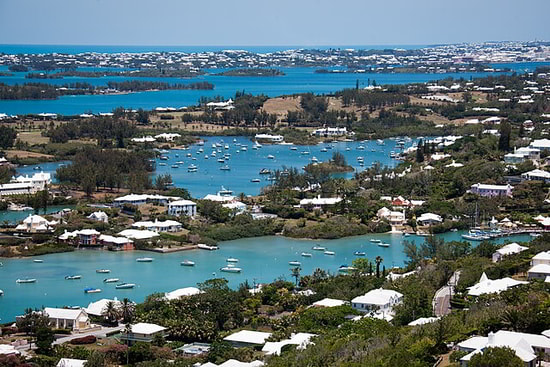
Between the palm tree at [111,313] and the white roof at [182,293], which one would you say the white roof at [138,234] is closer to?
the white roof at [182,293]

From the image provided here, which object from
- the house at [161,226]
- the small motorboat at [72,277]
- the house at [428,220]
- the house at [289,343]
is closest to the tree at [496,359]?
the house at [289,343]

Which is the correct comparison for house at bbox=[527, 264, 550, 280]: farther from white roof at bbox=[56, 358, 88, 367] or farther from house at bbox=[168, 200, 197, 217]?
house at bbox=[168, 200, 197, 217]

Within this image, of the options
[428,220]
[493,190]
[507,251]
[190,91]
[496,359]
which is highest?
[496,359]

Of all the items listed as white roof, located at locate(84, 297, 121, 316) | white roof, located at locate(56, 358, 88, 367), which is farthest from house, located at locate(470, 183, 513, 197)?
white roof, located at locate(56, 358, 88, 367)

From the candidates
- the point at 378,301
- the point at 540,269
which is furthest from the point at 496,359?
the point at 540,269

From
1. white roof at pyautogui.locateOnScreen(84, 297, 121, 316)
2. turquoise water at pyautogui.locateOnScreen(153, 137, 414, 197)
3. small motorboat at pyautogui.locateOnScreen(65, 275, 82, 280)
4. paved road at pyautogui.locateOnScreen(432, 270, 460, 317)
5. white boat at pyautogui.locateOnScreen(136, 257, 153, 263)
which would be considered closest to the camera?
paved road at pyautogui.locateOnScreen(432, 270, 460, 317)

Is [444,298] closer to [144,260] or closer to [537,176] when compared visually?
[144,260]

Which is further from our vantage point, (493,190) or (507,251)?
(493,190)
